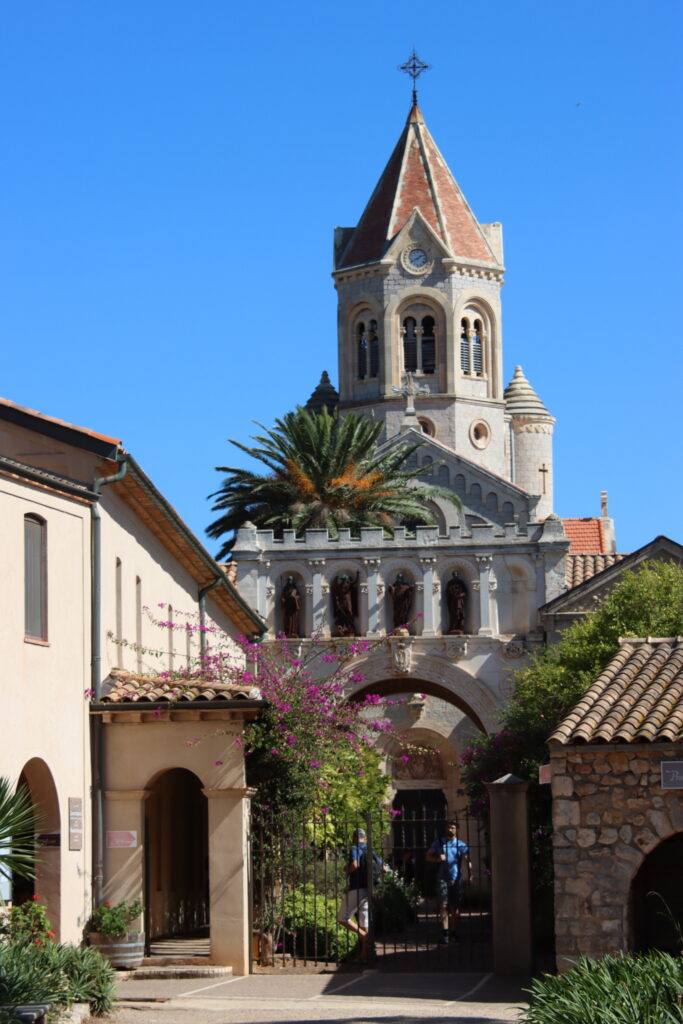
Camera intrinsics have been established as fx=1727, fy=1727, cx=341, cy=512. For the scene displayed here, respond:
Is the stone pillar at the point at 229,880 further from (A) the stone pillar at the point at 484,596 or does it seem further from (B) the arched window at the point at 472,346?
(B) the arched window at the point at 472,346

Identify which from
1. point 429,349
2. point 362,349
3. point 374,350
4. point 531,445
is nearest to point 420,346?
point 429,349

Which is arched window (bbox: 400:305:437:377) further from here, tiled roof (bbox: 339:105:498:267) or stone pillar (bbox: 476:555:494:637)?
stone pillar (bbox: 476:555:494:637)

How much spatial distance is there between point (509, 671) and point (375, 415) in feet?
75.5

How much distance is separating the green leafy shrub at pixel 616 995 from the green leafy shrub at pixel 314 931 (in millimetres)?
8933

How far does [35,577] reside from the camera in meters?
20.2

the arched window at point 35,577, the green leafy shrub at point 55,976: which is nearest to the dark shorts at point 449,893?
the arched window at point 35,577

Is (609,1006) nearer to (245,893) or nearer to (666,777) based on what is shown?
(666,777)

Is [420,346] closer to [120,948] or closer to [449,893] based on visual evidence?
[449,893]

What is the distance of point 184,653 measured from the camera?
30.7 metres

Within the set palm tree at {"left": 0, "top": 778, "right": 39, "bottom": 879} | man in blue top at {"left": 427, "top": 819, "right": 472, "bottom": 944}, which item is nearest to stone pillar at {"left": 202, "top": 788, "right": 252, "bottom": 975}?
man in blue top at {"left": 427, "top": 819, "right": 472, "bottom": 944}

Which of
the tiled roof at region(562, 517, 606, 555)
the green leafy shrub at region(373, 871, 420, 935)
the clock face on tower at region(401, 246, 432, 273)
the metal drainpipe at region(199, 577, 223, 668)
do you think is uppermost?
the clock face on tower at region(401, 246, 432, 273)

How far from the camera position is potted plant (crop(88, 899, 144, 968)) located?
2089 cm

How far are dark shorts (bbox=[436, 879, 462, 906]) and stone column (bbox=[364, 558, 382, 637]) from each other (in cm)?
2209

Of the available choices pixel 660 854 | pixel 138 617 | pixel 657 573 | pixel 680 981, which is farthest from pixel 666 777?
pixel 657 573
